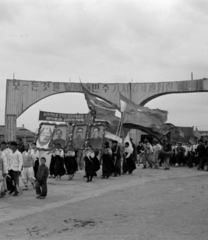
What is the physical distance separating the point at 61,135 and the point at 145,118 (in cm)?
505

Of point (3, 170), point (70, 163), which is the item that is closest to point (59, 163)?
point (70, 163)

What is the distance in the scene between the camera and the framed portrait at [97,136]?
592 inches

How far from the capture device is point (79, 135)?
15.6 m

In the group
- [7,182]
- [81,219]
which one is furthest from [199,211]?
[7,182]

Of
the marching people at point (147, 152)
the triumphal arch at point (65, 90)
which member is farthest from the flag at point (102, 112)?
the triumphal arch at point (65, 90)

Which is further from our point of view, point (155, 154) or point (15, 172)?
point (155, 154)

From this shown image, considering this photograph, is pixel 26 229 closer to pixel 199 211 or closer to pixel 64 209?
pixel 64 209

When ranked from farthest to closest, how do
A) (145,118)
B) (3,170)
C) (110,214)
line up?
(145,118)
(3,170)
(110,214)

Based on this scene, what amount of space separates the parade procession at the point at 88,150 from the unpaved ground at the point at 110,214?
0.76 meters

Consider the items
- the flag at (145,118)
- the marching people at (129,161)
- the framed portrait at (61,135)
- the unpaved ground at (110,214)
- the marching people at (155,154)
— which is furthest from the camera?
the marching people at (155,154)

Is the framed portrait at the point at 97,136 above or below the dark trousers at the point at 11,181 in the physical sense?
above

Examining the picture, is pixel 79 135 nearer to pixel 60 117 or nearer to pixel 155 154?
pixel 60 117

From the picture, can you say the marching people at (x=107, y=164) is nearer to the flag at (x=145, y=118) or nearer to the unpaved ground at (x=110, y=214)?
the unpaved ground at (x=110, y=214)

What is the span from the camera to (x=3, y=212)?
308 inches
